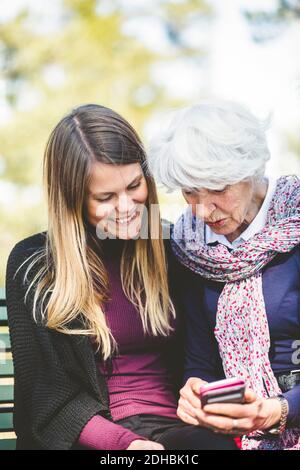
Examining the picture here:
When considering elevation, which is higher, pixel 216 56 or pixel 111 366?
pixel 216 56

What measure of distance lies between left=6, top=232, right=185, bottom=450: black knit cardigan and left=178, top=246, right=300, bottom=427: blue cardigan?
31cm

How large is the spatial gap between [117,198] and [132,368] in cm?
47

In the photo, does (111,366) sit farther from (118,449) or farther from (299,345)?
(299,345)

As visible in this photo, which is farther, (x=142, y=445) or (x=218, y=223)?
(x=218, y=223)

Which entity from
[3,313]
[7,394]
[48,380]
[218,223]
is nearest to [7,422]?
[7,394]

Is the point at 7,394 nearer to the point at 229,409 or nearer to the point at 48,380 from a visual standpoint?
the point at 48,380

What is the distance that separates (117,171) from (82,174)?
94mm

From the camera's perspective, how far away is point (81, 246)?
2029 mm

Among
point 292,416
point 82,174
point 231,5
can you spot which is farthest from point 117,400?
point 231,5

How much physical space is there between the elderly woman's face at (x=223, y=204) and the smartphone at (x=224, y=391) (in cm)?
46

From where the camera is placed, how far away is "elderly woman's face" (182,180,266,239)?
6.33 ft

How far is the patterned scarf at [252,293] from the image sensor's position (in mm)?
1973

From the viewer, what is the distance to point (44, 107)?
8.34 m

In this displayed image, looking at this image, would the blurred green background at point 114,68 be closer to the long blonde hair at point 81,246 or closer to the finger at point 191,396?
the long blonde hair at point 81,246
